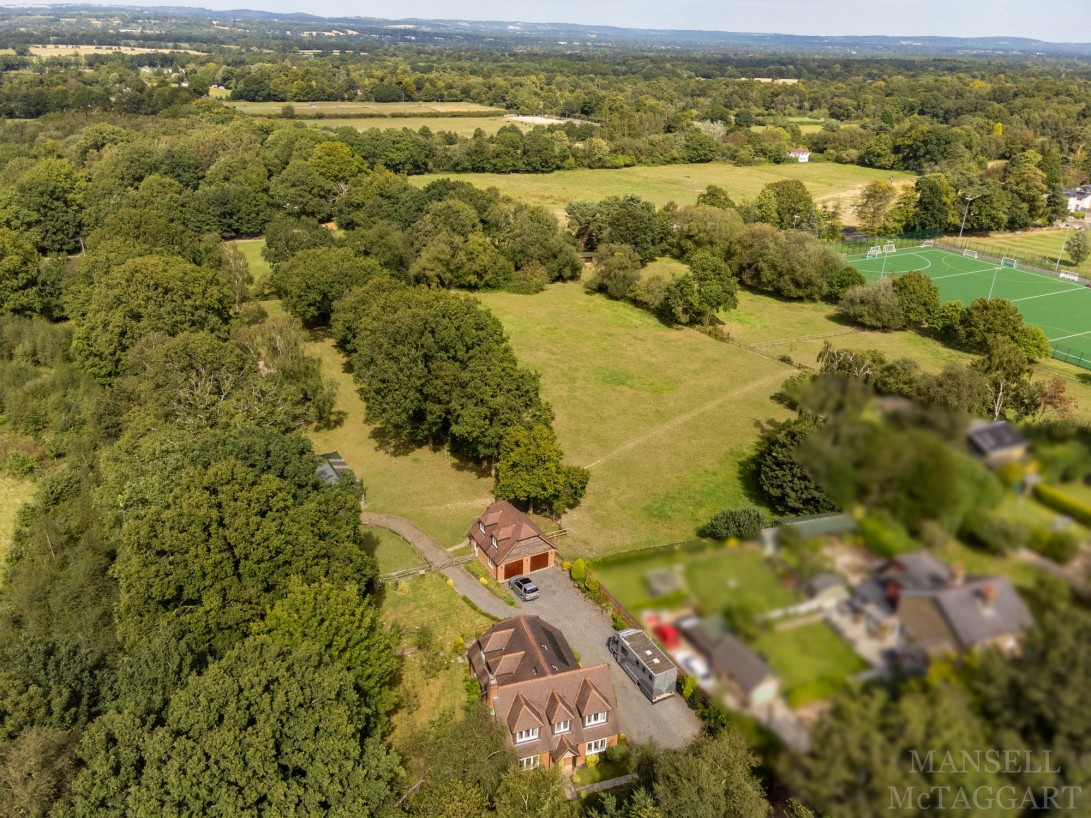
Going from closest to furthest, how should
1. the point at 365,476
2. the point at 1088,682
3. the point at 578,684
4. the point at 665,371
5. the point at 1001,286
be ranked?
the point at 1088,682, the point at 578,684, the point at 365,476, the point at 665,371, the point at 1001,286

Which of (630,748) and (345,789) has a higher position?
(345,789)

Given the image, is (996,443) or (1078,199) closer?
(996,443)

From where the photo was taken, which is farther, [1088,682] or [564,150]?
[564,150]

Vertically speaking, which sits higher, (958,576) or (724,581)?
(958,576)

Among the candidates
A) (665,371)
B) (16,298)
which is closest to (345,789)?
(665,371)

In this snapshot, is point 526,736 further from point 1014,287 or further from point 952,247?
point 952,247

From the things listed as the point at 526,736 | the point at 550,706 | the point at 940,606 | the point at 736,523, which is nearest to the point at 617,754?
the point at 550,706

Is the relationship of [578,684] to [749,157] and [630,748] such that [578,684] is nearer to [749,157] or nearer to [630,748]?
[630,748]
